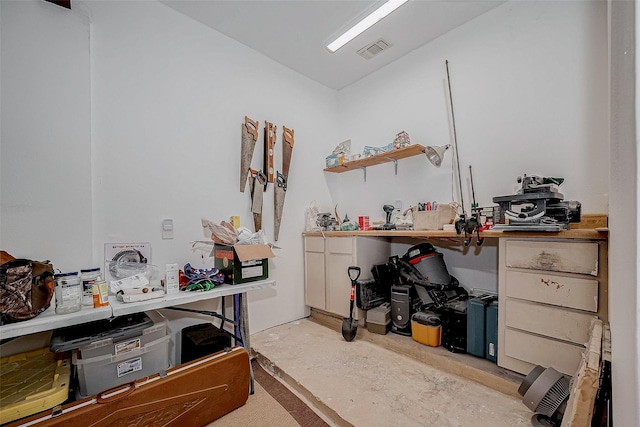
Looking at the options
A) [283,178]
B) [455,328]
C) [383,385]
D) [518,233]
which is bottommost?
[383,385]

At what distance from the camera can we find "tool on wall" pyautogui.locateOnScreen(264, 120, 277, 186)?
283 centimetres

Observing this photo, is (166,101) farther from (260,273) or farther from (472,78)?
(472,78)

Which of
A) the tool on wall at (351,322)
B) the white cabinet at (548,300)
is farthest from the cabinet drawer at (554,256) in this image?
the tool on wall at (351,322)

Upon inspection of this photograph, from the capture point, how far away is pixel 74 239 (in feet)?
5.87

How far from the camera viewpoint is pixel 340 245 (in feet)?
8.93

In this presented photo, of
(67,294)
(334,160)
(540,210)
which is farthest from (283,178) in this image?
(540,210)

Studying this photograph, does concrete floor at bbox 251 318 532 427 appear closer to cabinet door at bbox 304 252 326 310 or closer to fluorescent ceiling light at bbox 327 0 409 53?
cabinet door at bbox 304 252 326 310

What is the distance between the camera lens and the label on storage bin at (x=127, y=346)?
56.9 inches

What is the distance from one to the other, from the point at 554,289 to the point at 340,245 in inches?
65.2

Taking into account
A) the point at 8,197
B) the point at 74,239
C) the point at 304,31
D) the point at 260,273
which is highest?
the point at 304,31

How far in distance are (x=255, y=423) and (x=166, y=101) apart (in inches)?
98.1

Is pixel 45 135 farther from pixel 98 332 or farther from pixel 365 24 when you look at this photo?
pixel 365 24

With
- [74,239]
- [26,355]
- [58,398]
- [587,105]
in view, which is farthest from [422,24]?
[26,355]

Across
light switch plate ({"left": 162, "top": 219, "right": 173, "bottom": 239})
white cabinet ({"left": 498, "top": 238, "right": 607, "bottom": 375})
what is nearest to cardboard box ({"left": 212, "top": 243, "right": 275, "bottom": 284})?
light switch plate ({"left": 162, "top": 219, "right": 173, "bottom": 239})
